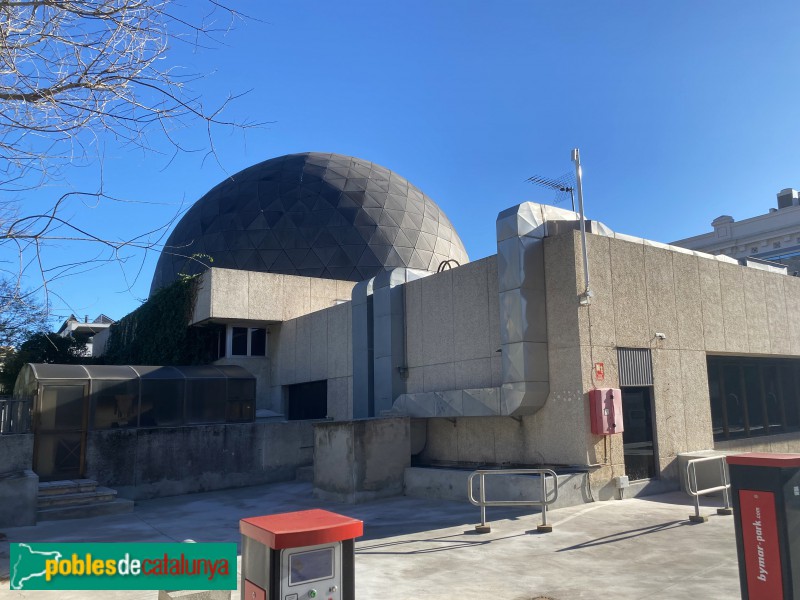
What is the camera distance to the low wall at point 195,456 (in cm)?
1753

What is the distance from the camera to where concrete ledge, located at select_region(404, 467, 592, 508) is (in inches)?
476

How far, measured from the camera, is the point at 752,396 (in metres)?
18.6

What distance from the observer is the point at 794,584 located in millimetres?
4918

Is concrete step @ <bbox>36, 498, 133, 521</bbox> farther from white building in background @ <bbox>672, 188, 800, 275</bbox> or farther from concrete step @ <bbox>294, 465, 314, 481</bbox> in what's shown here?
white building in background @ <bbox>672, 188, 800, 275</bbox>

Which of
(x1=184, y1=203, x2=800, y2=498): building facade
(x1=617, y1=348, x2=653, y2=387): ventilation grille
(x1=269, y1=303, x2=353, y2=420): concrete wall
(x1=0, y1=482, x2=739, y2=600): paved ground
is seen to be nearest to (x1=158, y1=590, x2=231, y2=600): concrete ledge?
(x1=0, y1=482, x2=739, y2=600): paved ground

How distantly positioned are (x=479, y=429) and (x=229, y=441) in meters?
7.98

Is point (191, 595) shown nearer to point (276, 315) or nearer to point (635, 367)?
point (635, 367)

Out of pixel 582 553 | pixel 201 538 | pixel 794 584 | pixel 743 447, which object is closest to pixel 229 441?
pixel 201 538

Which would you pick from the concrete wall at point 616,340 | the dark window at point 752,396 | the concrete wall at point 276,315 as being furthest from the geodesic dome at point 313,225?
the dark window at point 752,396

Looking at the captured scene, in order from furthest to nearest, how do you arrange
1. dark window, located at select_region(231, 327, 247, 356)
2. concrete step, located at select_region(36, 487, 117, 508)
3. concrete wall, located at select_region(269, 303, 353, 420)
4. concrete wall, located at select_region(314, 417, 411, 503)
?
1. dark window, located at select_region(231, 327, 247, 356)
2. concrete wall, located at select_region(269, 303, 353, 420)
3. concrete step, located at select_region(36, 487, 117, 508)
4. concrete wall, located at select_region(314, 417, 411, 503)

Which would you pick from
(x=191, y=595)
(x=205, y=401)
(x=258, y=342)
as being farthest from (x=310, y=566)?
(x=258, y=342)

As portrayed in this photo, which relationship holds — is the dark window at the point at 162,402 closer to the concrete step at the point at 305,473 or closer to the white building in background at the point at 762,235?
the concrete step at the point at 305,473

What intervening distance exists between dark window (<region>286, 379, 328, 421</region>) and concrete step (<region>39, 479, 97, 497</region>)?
7.56 meters

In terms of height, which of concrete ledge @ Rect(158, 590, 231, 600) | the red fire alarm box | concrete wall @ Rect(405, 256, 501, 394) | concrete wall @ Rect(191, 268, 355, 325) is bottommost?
concrete ledge @ Rect(158, 590, 231, 600)
